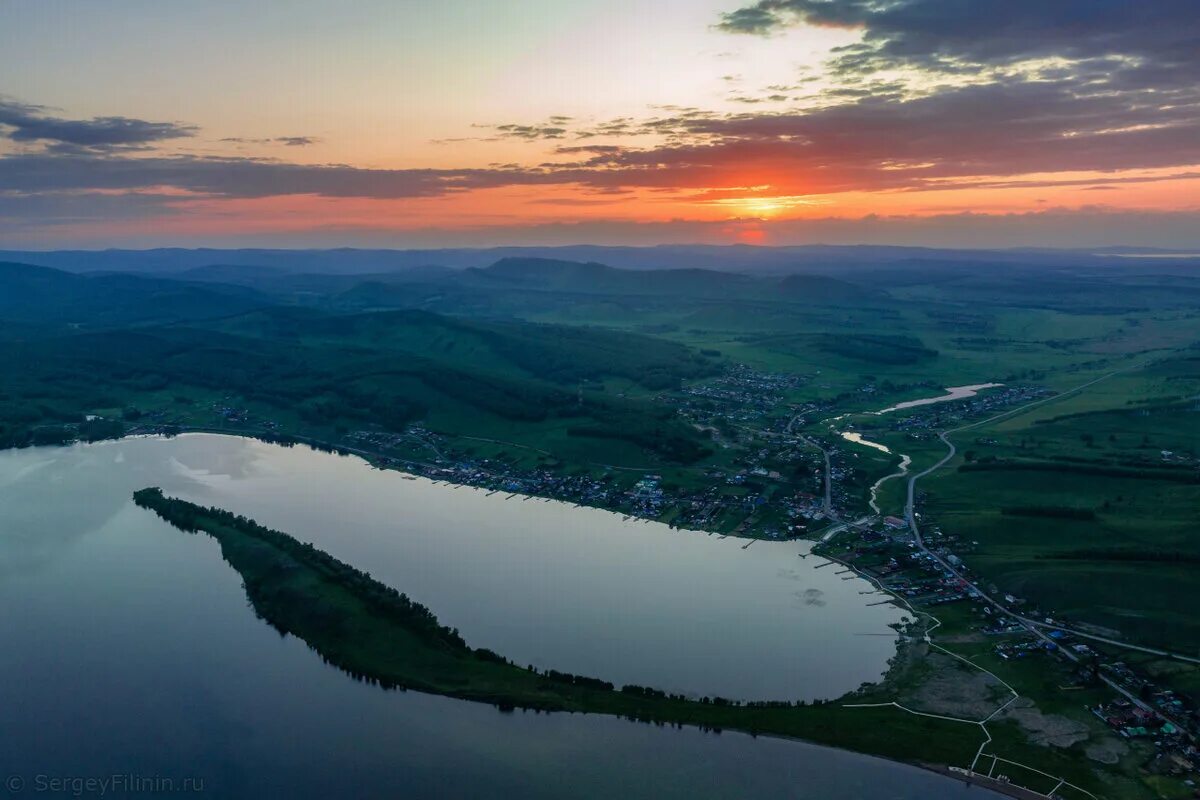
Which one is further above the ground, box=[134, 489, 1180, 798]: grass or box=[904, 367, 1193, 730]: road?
box=[904, 367, 1193, 730]: road

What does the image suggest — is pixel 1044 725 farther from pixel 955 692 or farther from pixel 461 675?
pixel 461 675

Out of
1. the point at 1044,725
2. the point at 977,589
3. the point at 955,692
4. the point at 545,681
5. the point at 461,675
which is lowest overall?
the point at 461,675

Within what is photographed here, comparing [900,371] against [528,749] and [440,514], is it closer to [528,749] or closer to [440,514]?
[440,514]

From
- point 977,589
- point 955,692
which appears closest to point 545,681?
point 955,692

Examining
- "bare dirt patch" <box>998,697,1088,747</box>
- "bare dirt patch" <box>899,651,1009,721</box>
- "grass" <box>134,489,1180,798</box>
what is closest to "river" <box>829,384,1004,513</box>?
"grass" <box>134,489,1180,798</box>

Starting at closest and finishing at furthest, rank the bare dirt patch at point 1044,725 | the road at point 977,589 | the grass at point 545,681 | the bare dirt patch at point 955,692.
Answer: the grass at point 545,681, the bare dirt patch at point 1044,725, the bare dirt patch at point 955,692, the road at point 977,589

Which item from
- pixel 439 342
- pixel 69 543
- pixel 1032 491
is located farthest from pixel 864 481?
pixel 439 342

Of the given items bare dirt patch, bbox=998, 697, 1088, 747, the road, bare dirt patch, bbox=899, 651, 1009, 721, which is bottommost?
bare dirt patch, bbox=899, 651, 1009, 721

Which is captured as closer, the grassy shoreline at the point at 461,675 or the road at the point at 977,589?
the grassy shoreline at the point at 461,675

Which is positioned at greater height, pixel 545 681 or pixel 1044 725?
pixel 1044 725

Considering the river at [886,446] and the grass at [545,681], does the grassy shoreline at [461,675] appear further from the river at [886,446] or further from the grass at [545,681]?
the river at [886,446]

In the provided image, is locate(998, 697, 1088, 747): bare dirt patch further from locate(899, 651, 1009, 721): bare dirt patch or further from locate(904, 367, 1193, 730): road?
locate(904, 367, 1193, 730): road

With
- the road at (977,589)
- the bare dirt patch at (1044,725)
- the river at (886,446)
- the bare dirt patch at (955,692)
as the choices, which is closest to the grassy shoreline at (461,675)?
the bare dirt patch at (955,692)
